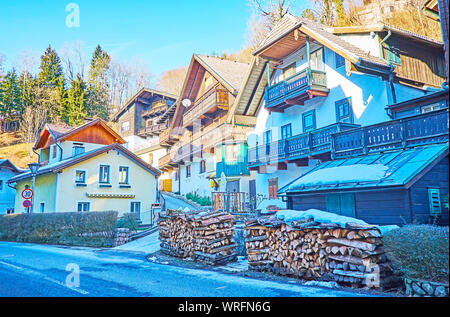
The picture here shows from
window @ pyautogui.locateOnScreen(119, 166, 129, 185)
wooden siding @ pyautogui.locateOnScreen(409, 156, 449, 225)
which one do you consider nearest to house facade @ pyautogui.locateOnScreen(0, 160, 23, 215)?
window @ pyautogui.locateOnScreen(119, 166, 129, 185)

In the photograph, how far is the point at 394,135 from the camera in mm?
15188

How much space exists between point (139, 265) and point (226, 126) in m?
18.7

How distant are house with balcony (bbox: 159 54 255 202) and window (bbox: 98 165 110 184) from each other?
821 centimetres

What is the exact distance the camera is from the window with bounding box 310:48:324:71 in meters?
21.9

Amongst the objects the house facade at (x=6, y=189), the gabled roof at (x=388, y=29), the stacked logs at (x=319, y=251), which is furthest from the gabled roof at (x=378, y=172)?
the house facade at (x=6, y=189)

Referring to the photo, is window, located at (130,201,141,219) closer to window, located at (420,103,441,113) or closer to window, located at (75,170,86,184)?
window, located at (75,170,86,184)

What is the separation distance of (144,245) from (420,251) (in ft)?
45.3

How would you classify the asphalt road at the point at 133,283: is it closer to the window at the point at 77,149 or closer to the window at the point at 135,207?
the window at the point at 135,207

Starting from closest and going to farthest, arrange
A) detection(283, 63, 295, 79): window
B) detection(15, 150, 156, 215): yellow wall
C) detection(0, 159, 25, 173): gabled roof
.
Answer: detection(283, 63, 295, 79): window, detection(15, 150, 156, 215): yellow wall, detection(0, 159, 25, 173): gabled roof

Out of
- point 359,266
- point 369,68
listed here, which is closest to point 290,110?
point 369,68

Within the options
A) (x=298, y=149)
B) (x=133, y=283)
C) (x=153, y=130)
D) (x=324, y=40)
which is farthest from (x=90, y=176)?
(x=133, y=283)

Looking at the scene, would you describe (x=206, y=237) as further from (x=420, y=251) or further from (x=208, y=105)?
(x=208, y=105)

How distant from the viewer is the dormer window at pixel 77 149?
3438cm
